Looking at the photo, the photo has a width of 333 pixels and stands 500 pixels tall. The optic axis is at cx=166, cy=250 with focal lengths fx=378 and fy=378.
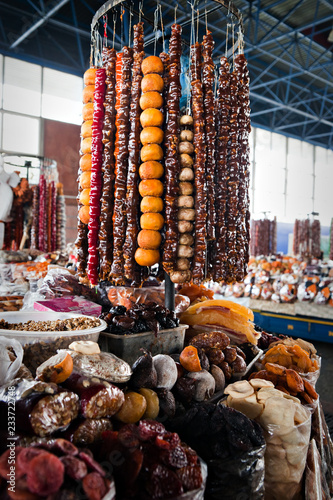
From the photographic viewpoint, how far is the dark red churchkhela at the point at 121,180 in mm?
Answer: 2033

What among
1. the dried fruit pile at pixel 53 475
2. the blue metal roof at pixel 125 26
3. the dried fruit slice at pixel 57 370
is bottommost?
the dried fruit pile at pixel 53 475

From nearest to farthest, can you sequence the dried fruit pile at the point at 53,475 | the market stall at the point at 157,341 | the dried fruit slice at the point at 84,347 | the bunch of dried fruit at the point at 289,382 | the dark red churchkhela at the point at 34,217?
the dried fruit pile at the point at 53,475 → the market stall at the point at 157,341 → the dried fruit slice at the point at 84,347 → the bunch of dried fruit at the point at 289,382 → the dark red churchkhela at the point at 34,217

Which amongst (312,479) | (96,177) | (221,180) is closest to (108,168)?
(96,177)

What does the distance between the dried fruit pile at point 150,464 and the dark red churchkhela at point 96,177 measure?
1158mm

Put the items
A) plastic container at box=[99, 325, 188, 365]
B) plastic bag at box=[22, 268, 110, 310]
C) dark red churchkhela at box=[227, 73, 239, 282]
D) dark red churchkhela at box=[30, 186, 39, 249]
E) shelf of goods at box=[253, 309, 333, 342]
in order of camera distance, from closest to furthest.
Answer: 1. plastic container at box=[99, 325, 188, 365]
2. dark red churchkhela at box=[227, 73, 239, 282]
3. plastic bag at box=[22, 268, 110, 310]
4. dark red churchkhela at box=[30, 186, 39, 249]
5. shelf of goods at box=[253, 309, 333, 342]

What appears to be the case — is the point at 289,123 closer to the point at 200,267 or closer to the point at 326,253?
the point at 326,253

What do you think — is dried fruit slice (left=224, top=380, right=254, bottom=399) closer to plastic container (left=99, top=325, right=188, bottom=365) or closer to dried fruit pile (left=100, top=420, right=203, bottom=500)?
Answer: plastic container (left=99, top=325, right=188, bottom=365)

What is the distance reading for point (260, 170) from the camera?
53.2 ft

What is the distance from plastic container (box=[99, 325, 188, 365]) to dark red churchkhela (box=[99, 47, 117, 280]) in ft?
1.62

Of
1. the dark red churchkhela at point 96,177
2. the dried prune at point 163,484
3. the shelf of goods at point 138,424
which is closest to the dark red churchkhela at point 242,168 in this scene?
the shelf of goods at point 138,424

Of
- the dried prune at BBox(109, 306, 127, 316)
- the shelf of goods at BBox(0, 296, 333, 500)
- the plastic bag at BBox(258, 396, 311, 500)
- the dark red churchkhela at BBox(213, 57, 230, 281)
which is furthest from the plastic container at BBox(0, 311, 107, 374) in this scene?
the dark red churchkhela at BBox(213, 57, 230, 281)

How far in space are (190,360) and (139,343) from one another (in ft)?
0.79

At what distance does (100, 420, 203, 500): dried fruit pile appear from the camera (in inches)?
37.0

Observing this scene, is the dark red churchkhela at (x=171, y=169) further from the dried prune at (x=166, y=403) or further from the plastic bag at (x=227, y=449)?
the plastic bag at (x=227, y=449)
